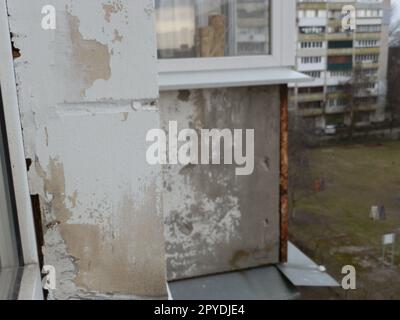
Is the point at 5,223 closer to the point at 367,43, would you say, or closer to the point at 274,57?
the point at 274,57

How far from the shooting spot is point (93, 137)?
58 centimetres

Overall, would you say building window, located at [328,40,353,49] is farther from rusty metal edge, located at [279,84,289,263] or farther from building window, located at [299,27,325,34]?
rusty metal edge, located at [279,84,289,263]

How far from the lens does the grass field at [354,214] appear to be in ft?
4.80

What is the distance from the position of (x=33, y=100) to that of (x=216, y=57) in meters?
1.12

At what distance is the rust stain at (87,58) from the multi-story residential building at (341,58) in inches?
45.6

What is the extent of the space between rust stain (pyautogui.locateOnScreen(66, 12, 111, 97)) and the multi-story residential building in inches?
45.6

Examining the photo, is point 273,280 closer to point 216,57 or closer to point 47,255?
point 216,57

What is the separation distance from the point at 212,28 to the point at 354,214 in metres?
1.21

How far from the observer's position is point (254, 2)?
161 cm

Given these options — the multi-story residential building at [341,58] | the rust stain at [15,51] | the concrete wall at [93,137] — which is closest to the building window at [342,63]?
the multi-story residential building at [341,58]

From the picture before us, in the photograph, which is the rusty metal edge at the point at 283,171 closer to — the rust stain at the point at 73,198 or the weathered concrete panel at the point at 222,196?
the weathered concrete panel at the point at 222,196

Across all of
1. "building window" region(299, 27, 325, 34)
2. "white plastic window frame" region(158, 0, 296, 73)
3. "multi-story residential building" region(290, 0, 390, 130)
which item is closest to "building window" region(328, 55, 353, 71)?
"multi-story residential building" region(290, 0, 390, 130)

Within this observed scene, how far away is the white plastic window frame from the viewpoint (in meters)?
1.57

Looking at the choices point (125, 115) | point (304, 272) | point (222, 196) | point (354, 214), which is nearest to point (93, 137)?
point (125, 115)
